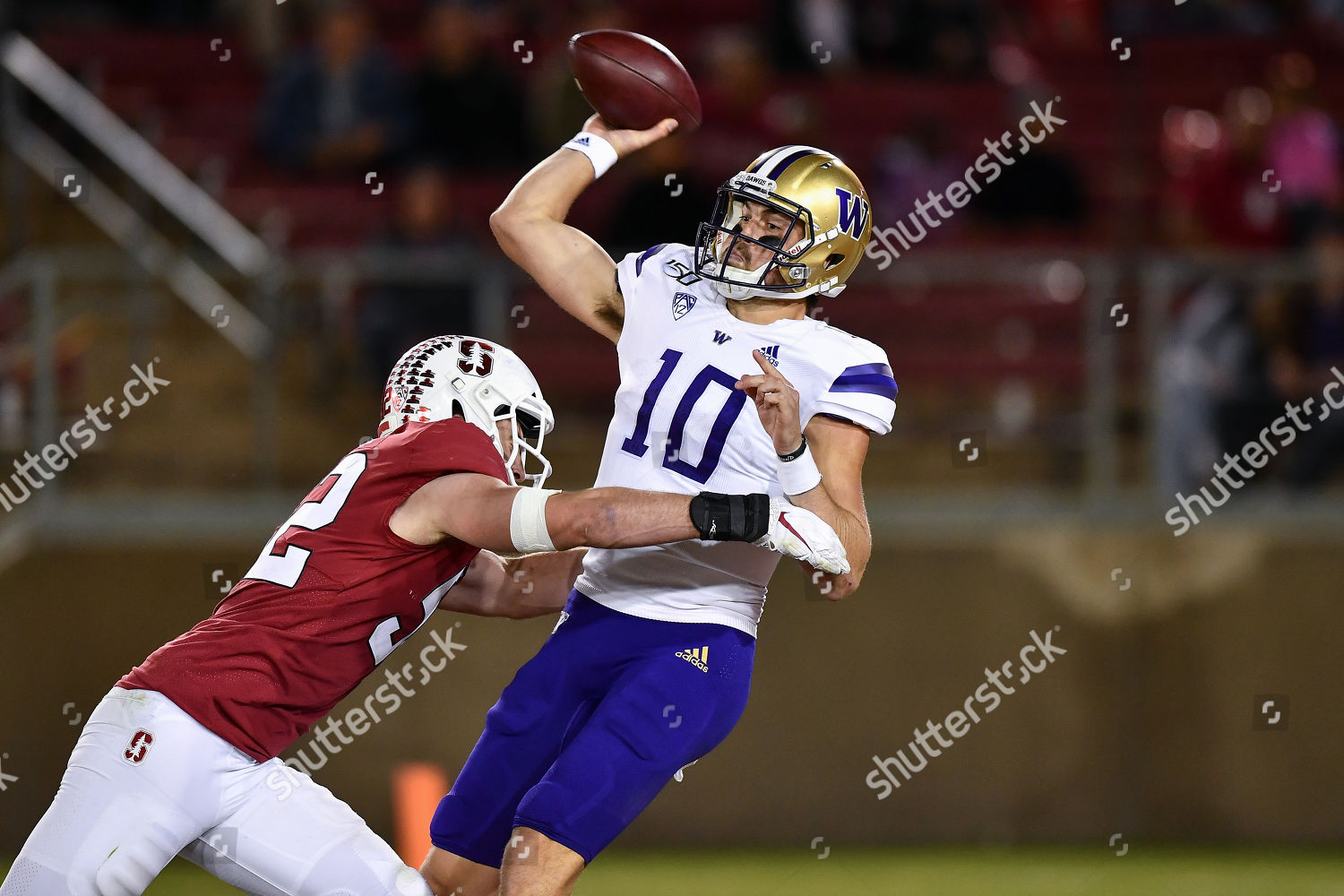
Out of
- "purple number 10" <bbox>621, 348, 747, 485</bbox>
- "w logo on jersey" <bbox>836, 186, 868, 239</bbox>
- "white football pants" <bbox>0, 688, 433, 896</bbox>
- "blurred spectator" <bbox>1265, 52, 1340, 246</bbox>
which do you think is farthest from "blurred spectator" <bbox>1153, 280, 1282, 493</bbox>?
"white football pants" <bbox>0, 688, 433, 896</bbox>

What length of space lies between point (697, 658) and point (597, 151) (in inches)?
61.9

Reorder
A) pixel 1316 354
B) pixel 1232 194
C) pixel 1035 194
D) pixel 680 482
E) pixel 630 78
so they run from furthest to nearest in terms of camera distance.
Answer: pixel 1035 194 < pixel 1232 194 < pixel 1316 354 < pixel 630 78 < pixel 680 482

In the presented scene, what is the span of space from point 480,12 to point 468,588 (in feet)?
25.2

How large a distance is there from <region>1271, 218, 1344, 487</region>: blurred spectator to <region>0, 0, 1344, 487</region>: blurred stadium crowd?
13 mm

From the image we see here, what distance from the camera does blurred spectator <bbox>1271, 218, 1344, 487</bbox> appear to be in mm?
7832

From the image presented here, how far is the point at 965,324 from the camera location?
816cm

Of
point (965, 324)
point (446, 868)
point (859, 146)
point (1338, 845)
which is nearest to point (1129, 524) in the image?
point (965, 324)

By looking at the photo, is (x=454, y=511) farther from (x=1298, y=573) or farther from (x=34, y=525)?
(x=1298, y=573)

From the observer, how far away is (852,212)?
4734 mm

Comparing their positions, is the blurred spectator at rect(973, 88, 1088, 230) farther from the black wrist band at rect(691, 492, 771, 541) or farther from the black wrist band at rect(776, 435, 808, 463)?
the black wrist band at rect(691, 492, 771, 541)

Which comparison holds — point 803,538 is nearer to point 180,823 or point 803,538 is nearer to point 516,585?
point 516,585

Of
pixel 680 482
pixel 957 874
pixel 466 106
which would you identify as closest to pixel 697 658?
pixel 680 482

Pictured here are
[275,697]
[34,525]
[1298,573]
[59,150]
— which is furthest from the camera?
[59,150]

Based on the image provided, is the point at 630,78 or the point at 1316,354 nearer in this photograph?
the point at 630,78
